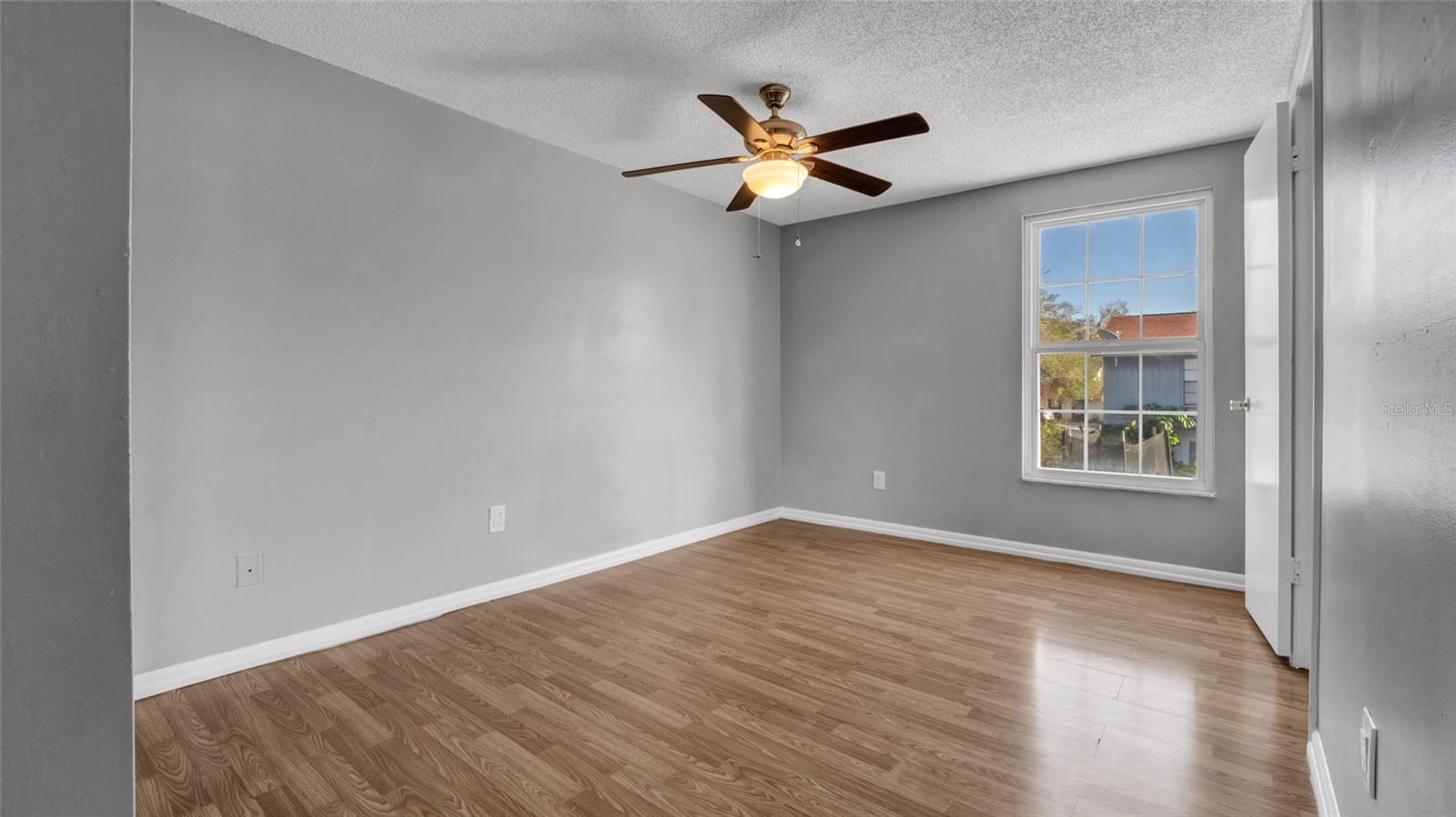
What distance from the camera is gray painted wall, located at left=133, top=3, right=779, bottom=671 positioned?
228 centimetres

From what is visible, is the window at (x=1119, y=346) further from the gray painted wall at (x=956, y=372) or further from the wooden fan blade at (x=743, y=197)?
the wooden fan blade at (x=743, y=197)

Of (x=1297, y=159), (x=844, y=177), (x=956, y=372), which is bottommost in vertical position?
(x=956, y=372)

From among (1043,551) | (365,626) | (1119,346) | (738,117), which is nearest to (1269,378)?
(1119,346)

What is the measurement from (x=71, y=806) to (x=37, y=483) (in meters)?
0.32

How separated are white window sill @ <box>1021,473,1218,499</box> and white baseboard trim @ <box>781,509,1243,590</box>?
40 centimetres

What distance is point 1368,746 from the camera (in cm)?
116

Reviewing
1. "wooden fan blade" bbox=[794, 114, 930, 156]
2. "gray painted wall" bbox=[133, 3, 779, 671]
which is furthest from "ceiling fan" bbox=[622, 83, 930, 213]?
"gray painted wall" bbox=[133, 3, 779, 671]

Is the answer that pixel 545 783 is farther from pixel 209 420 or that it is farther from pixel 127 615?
pixel 209 420

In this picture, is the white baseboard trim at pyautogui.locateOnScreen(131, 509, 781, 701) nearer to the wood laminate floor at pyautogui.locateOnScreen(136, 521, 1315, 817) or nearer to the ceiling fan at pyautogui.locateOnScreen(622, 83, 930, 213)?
the wood laminate floor at pyautogui.locateOnScreen(136, 521, 1315, 817)

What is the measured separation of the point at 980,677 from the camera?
92.4 inches

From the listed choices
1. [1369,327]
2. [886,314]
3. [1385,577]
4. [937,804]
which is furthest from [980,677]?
[886,314]

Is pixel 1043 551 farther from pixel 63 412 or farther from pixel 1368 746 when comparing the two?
pixel 63 412

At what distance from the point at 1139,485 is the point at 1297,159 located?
1.92 meters

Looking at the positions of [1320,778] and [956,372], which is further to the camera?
[956,372]
